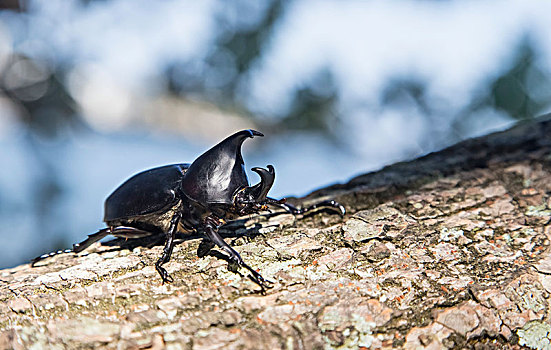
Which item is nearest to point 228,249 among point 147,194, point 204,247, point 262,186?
point 204,247

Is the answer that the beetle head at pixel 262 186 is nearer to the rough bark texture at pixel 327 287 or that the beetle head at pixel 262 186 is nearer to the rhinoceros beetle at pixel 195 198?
the rhinoceros beetle at pixel 195 198

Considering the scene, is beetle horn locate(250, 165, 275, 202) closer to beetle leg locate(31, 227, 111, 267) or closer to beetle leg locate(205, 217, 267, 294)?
beetle leg locate(205, 217, 267, 294)

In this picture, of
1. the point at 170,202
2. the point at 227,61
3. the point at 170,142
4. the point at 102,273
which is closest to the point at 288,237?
the point at 170,202

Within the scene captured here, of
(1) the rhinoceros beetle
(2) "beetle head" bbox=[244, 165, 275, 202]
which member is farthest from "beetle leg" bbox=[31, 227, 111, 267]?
(2) "beetle head" bbox=[244, 165, 275, 202]

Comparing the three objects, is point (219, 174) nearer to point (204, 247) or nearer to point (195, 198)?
point (195, 198)

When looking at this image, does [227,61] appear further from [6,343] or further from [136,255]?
[6,343]

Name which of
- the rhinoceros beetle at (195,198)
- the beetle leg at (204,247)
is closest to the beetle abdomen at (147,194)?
the rhinoceros beetle at (195,198)
